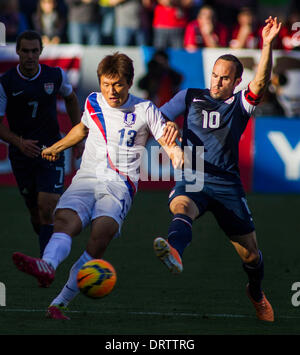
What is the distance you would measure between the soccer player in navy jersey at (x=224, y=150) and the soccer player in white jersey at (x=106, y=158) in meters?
0.40

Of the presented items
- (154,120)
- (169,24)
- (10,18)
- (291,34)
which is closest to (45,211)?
(154,120)

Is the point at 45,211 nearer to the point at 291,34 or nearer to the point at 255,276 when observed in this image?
the point at 255,276

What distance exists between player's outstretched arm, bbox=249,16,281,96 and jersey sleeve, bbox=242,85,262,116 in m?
0.05

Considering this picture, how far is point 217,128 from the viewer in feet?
25.0

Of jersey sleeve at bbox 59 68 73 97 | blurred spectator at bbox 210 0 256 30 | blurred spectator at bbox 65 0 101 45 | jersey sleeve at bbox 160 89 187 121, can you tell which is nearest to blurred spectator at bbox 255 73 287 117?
blurred spectator at bbox 210 0 256 30

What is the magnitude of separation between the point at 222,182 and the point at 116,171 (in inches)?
35.3

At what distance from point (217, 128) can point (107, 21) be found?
1050 centimetres

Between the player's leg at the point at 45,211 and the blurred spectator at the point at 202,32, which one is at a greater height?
the blurred spectator at the point at 202,32

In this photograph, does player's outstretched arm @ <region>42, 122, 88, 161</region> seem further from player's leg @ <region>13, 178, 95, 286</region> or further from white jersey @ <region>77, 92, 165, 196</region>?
player's leg @ <region>13, 178, 95, 286</region>

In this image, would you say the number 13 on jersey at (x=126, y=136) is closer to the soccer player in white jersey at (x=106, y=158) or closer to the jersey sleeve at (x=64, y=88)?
the soccer player in white jersey at (x=106, y=158)

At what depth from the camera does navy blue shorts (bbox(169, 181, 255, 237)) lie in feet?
24.3

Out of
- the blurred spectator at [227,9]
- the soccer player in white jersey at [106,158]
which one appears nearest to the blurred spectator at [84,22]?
the blurred spectator at [227,9]

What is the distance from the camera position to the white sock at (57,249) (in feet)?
22.0

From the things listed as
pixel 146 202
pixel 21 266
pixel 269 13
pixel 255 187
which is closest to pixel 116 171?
pixel 21 266
